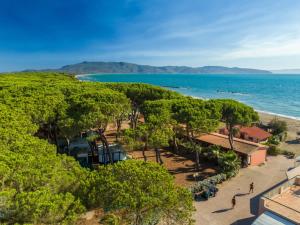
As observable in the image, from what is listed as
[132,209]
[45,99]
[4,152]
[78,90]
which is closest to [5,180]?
[4,152]

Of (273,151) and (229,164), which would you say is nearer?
(229,164)

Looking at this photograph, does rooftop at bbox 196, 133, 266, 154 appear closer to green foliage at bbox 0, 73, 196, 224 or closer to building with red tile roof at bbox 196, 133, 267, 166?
building with red tile roof at bbox 196, 133, 267, 166

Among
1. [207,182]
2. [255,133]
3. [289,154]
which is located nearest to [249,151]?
[289,154]

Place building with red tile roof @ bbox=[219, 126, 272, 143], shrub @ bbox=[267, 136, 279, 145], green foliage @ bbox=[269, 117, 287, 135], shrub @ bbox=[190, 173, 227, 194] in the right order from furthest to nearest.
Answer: green foliage @ bbox=[269, 117, 287, 135], building with red tile roof @ bbox=[219, 126, 272, 143], shrub @ bbox=[267, 136, 279, 145], shrub @ bbox=[190, 173, 227, 194]

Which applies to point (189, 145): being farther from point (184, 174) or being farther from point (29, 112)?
point (29, 112)

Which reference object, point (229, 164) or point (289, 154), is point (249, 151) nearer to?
point (229, 164)

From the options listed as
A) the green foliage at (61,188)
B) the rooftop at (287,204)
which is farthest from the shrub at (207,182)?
the green foliage at (61,188)

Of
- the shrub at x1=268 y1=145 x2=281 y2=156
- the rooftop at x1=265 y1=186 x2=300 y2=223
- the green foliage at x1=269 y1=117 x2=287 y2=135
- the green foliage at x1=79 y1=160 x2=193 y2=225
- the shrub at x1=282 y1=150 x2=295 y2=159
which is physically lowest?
the shrub at x1=282 y1=150 x2=295 y2=159

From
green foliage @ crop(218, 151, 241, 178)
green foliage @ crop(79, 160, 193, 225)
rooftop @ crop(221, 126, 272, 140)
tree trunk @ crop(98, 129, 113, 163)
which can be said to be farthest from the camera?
rooftop @ crop(221, 126, 272, 140)

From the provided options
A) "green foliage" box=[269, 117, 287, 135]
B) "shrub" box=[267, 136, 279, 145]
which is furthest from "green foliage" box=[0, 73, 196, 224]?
"green foliage" box=[269, 117, 287, 135]
